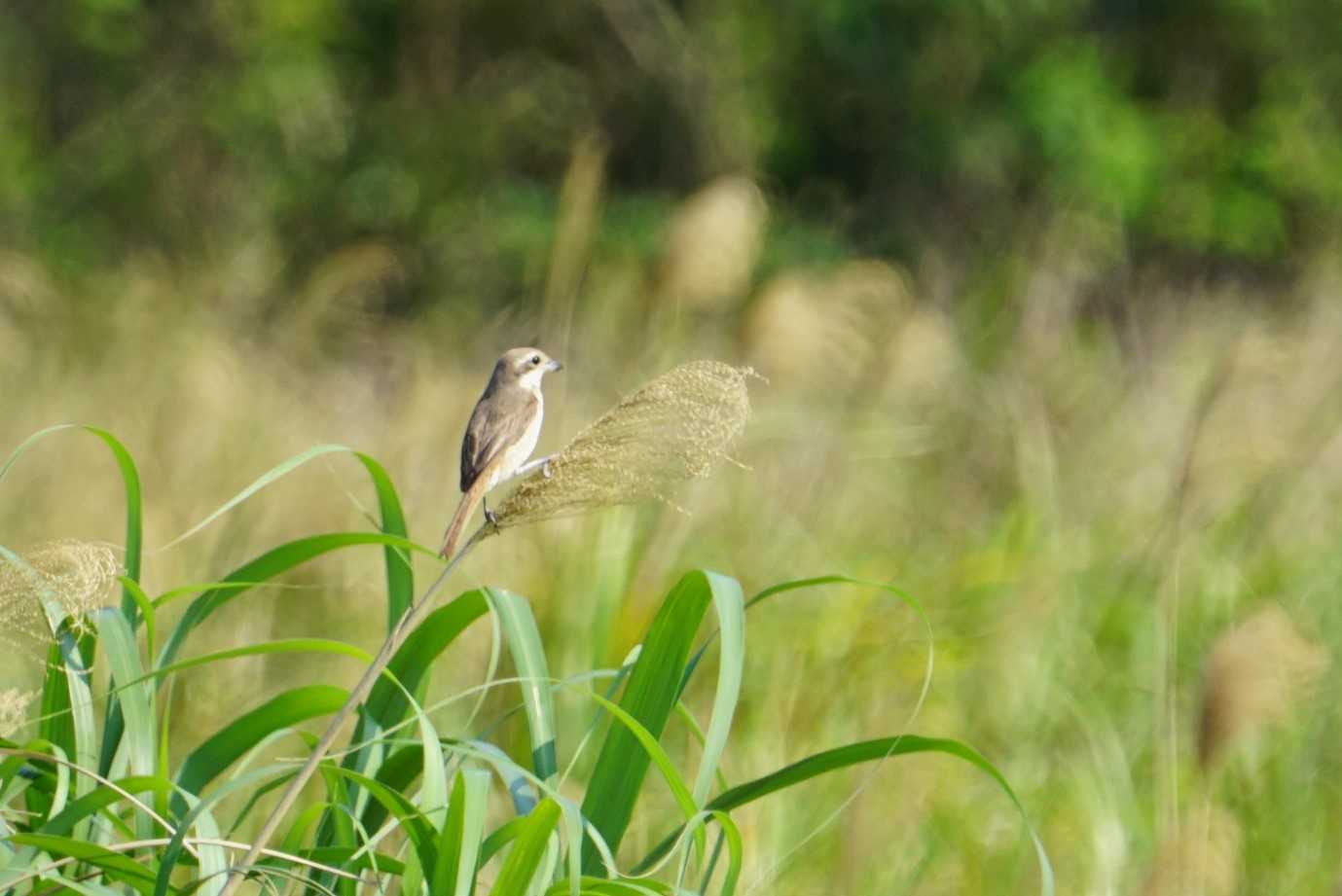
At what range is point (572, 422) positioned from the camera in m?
5.16

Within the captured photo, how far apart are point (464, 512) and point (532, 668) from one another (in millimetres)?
743

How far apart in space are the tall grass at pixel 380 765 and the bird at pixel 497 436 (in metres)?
0.48

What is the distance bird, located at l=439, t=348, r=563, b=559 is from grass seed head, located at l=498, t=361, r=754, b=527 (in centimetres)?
95

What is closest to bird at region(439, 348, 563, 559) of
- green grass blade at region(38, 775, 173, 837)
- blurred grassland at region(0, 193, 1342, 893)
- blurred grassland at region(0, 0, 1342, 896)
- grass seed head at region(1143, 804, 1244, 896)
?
blurred grassland at region(0, 193, 1342, 893)

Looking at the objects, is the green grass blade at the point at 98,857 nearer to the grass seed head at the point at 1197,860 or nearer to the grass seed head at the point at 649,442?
the grass seed head at the point at 649,442

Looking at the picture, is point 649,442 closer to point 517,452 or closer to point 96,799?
point 96,799

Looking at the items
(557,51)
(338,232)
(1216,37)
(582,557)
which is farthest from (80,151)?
(582,557)

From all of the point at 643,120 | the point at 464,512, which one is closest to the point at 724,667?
the point at 464,512

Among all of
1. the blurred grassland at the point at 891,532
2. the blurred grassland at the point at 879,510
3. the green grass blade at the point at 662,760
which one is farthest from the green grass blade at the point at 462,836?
the blurred grassland at the point at 891,532

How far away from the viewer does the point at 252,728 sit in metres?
2.25

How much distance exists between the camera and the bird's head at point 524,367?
3025 mm

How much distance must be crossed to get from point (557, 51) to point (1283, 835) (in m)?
15.6

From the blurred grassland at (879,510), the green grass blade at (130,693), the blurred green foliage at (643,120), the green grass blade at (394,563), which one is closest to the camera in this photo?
the green grass blade at (130,693)

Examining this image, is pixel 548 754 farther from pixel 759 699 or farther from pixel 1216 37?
pixel 1216 37
